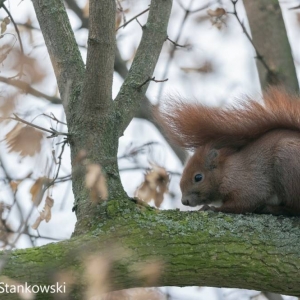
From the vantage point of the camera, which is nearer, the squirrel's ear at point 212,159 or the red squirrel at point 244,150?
the red squirrel at point 244,150

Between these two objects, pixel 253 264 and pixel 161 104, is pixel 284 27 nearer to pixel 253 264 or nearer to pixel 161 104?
pixel 161 104

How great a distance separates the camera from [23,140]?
314 centimetres

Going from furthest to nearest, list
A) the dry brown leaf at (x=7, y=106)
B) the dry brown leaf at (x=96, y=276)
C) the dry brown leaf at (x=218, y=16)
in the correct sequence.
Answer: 1. the dry brown leaf at (x=218, y=16)
2. the dry brown leaf at (x=7, y=106)
3. the dry brown leaf at (x=96, y=276)

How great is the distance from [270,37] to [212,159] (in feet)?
5.11

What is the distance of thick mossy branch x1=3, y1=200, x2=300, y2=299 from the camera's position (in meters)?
2.54

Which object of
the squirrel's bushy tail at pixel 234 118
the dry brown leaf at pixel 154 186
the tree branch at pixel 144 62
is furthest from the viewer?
the dry brown leaf at pixel 154 186

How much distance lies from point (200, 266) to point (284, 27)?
9.12 ft

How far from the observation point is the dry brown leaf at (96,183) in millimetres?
2639

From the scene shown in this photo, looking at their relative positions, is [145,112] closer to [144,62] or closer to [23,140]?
[144,62]

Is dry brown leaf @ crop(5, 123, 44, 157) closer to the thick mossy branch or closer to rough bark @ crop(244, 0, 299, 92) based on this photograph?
Answer: the thick mossy branch

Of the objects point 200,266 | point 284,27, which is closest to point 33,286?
point 200,266

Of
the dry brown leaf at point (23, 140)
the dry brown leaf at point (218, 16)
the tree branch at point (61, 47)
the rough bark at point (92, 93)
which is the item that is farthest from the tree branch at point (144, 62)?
the dry brown leaf at point (218, 16)

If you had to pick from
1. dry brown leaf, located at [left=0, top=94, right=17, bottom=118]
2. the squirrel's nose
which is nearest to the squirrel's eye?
the squirrel's nose

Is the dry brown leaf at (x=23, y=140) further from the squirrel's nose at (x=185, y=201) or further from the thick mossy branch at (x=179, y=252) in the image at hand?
the squirrel's nose at (x=185, y=201)
